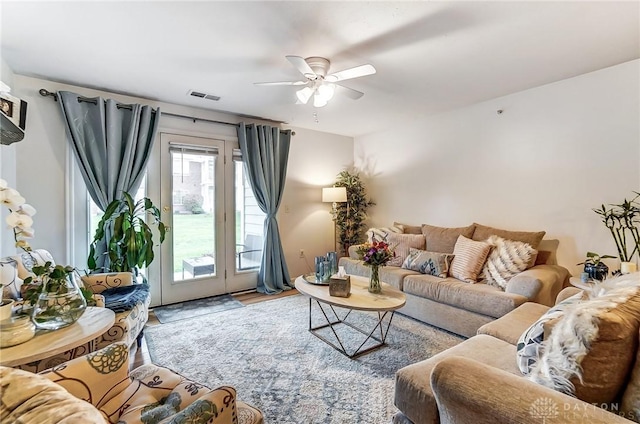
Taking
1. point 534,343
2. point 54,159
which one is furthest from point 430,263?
point 54,159

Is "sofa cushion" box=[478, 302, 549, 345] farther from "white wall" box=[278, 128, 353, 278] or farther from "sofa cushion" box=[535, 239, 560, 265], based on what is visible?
"white wall" box=[278, 128, 353, 278]

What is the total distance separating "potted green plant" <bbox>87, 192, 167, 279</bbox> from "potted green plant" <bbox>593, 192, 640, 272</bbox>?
4427 mm

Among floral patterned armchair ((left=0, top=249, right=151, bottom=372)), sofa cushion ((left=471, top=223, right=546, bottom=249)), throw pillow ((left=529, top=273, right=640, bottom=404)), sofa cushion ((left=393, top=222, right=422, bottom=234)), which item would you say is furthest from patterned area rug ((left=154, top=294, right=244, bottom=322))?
throw pillow ((left=529, top=273, right=640, bottom=404))

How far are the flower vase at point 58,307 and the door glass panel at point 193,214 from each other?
2220 millimetres

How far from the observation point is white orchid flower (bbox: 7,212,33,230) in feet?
4.65

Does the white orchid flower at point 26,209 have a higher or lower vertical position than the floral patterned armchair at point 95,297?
higher

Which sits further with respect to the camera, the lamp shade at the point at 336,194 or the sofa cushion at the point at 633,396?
the lamp shade at the point at 336,194

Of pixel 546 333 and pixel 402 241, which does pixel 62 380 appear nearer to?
pixel 546 333

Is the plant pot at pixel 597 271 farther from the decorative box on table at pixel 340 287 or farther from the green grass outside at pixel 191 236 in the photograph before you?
the green grass outside at pixel 191 236

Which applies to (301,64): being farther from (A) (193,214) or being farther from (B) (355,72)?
(A) (193,214)

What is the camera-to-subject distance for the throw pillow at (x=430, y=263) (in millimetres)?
3303

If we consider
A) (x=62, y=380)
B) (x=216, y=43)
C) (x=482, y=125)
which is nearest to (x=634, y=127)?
(x=482, y=125)

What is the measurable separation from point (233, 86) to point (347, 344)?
2.81 m

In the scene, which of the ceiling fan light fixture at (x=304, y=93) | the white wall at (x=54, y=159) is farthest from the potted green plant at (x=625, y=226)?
the white wall at (x=54, y=159)
